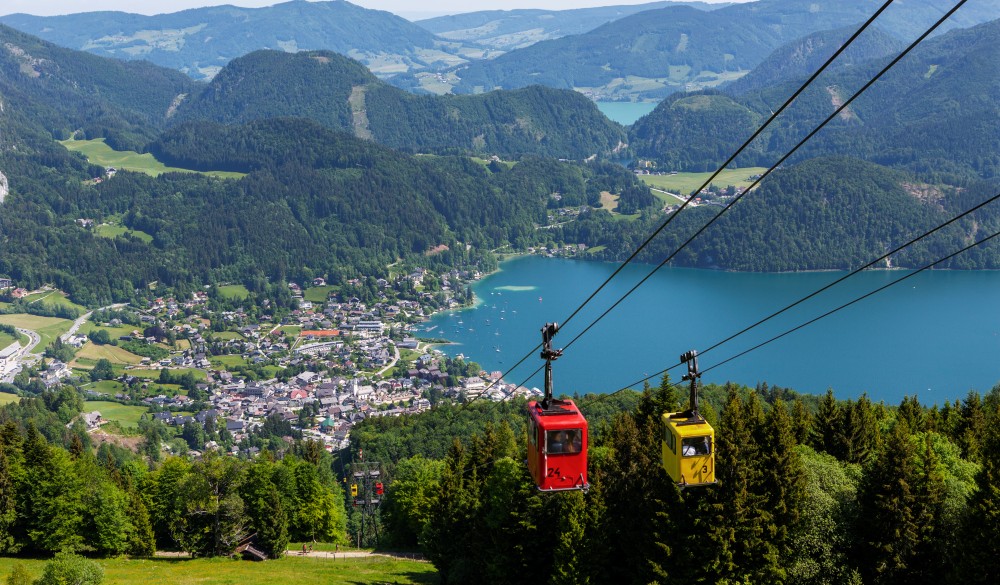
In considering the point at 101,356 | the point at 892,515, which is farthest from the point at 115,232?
the point at 892,515

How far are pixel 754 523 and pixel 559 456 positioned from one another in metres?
11.7

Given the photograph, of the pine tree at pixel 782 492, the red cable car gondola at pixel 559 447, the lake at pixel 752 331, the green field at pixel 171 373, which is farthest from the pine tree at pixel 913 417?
the green field at pixel 171 373

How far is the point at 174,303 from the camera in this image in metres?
152

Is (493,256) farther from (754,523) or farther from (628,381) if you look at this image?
(754,523)

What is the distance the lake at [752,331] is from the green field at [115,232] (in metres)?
67.3

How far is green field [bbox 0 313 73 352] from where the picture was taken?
131 meters

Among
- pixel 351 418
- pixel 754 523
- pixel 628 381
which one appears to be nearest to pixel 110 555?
pixel 754 523

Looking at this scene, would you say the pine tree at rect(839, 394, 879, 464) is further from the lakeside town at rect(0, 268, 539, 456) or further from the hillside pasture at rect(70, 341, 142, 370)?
the hillside pasture at rect(70, 341, 142, 370)

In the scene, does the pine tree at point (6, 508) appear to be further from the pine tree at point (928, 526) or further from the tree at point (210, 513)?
the pine tree at point (928, 526)

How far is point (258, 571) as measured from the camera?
34500 mm

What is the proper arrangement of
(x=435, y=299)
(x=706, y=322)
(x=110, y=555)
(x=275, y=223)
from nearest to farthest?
(x=110, y=555) → (x=706, y=322) → (x=435, y=299) → (x=275, y=223)

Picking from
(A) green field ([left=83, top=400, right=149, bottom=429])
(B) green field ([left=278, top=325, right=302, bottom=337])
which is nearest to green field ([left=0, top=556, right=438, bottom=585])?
(A) green field ([left=83, top=400, right=149, bottom=429])

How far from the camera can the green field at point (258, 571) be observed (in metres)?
31.3

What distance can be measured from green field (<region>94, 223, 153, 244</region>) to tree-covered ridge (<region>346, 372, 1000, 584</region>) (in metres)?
162
